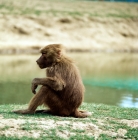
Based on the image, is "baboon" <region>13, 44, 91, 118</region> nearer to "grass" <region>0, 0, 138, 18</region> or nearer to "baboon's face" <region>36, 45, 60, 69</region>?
"baboon's face" <region>36, 45, 60, 69</region>

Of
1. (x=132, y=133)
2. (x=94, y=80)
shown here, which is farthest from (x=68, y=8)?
(x=132, y=133)

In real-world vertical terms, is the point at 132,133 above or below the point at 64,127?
below

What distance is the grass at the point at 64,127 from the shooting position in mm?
6559

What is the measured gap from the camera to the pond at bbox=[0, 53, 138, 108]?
1482 centimetres

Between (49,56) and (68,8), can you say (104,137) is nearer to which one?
(49,56)

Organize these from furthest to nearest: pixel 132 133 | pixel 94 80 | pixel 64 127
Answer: pixel 94 80 → pixel 132 133 → pixel 64 127

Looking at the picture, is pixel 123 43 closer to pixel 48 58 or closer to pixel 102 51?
pixel 102 51

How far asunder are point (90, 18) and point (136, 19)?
256 inches

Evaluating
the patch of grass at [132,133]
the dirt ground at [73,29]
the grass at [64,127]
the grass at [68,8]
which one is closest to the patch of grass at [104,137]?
the grass at [64,127]

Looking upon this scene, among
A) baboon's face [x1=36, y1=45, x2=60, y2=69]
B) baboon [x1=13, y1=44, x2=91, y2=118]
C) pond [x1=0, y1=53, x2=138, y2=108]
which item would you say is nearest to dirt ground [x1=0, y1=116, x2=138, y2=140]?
baboon [x1=13, y1=44, x2=91, y2=118]

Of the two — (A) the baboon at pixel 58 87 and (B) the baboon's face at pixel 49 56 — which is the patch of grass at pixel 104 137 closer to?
(A) the baboon at pixel 58 87

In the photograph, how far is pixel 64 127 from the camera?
6.91m

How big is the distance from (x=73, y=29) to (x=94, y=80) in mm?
23346

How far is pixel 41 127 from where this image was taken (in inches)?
267
